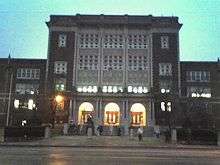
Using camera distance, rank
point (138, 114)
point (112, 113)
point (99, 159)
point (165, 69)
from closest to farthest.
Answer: point (99, 159) → point (112, 113) → point (138, 114) → point (165, 69)

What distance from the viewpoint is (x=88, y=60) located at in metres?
87.1

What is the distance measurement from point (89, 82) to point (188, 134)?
4171 cm

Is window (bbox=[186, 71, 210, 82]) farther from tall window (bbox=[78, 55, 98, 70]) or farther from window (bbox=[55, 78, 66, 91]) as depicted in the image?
window (bbox=[55, 78, 66, 91])

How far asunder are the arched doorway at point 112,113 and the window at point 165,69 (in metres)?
12.0

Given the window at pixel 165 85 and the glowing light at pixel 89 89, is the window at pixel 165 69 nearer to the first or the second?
the window at pixel 165 85

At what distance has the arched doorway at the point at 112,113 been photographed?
83750 mm

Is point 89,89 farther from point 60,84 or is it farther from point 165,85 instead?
point 165,85

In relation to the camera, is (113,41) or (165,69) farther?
(113,41)

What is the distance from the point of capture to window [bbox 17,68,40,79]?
88.2 m

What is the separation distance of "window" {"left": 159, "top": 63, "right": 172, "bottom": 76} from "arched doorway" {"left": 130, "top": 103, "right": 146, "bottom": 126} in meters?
8.36

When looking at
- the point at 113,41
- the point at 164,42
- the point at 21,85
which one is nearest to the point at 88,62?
the point at 113,41

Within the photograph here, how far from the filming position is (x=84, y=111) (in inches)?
3317

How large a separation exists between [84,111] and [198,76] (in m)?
A: 26.1

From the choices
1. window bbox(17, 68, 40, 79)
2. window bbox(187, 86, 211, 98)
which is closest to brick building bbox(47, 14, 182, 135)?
window bbox(17, 68, 40, 79)
